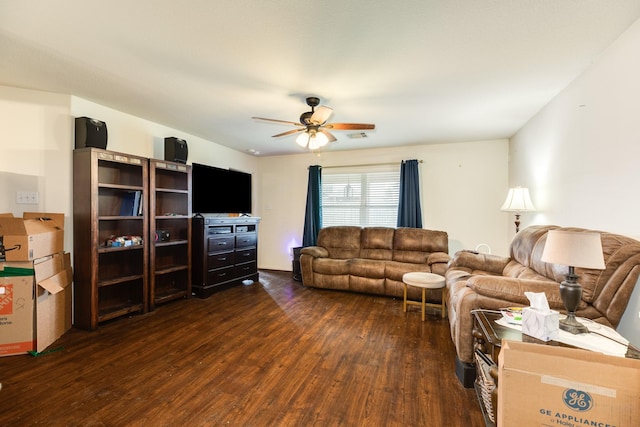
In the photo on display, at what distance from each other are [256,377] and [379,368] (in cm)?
96

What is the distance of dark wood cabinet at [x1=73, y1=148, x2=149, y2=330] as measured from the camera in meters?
2.83

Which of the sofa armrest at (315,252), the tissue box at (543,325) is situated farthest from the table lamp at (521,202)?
the sofa armrest at (315,252)

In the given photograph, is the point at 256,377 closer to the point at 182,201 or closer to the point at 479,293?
the point at 479,293

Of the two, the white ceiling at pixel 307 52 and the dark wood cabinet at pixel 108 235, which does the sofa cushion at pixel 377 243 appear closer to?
the white ceiling at pixel 307 52

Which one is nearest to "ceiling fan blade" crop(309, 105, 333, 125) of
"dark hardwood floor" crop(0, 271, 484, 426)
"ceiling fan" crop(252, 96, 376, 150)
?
"ceiling fan" crop(252, 96, 376, 150)

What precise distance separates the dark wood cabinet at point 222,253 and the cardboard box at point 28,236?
5.22ft

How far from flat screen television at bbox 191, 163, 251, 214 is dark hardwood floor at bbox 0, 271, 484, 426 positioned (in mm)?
1716

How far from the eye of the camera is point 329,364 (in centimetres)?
230

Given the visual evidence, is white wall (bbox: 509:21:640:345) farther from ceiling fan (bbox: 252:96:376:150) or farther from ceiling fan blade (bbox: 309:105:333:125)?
ceiling fan blade (bbox: 309:105:333:125)

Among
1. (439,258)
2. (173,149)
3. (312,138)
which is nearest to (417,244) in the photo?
(439,258)

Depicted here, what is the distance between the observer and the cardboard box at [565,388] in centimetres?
90

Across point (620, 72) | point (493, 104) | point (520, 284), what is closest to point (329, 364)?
point (520, 284)

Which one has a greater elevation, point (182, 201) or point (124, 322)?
point (182, 201)

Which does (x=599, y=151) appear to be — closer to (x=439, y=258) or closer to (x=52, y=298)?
(x=439, y=258)
